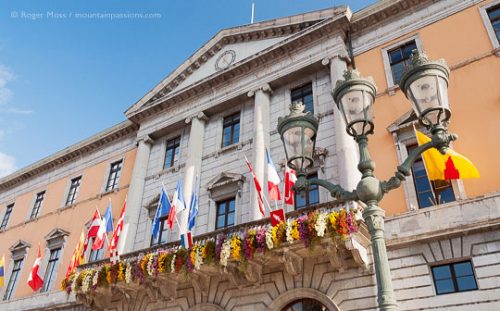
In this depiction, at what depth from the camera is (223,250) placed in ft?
43.6

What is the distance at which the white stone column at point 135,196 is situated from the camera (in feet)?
63.1

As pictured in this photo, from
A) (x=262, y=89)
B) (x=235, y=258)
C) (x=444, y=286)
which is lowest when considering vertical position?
(x=444, y=286)

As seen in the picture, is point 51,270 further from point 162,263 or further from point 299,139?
point 299,139

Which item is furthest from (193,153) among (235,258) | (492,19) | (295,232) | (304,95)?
(492,19)

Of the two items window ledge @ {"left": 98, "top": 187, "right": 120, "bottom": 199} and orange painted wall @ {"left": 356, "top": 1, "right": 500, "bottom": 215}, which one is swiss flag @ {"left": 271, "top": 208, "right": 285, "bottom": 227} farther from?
window ledge @ {"left": 98, "top": 187, "right": 120, "bottom": 199}

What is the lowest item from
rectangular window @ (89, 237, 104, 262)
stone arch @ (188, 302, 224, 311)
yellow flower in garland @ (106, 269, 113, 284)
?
stone arch @ (188, 302, 224, 311)

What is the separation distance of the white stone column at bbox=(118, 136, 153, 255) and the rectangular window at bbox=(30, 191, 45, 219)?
9054mm

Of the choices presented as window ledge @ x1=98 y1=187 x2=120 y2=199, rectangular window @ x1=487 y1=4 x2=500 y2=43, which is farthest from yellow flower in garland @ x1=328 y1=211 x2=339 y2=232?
window ledge @ x1=98 y1=187 x2=120 y2=199

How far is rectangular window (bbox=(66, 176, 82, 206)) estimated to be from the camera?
25.2 metres

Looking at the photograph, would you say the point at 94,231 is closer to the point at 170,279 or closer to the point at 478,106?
the point at 170,279

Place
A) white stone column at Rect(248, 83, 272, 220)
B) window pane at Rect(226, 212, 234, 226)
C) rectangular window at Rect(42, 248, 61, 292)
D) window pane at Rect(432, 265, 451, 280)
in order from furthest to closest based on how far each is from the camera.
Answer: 1. rectangular window at Rect(42, 248, 61, 292)
2. window pane at Rect(226, 212, 234, 226)
3. white stone column at Rect(248, 83, 272, 220)
4. window pane at Rect(432, 265, 451, 280)

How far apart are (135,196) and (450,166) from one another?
15053mm

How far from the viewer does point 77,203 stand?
79.7 ft

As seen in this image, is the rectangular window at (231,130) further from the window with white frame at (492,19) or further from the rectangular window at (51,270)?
the rectangular window at (51,270)
